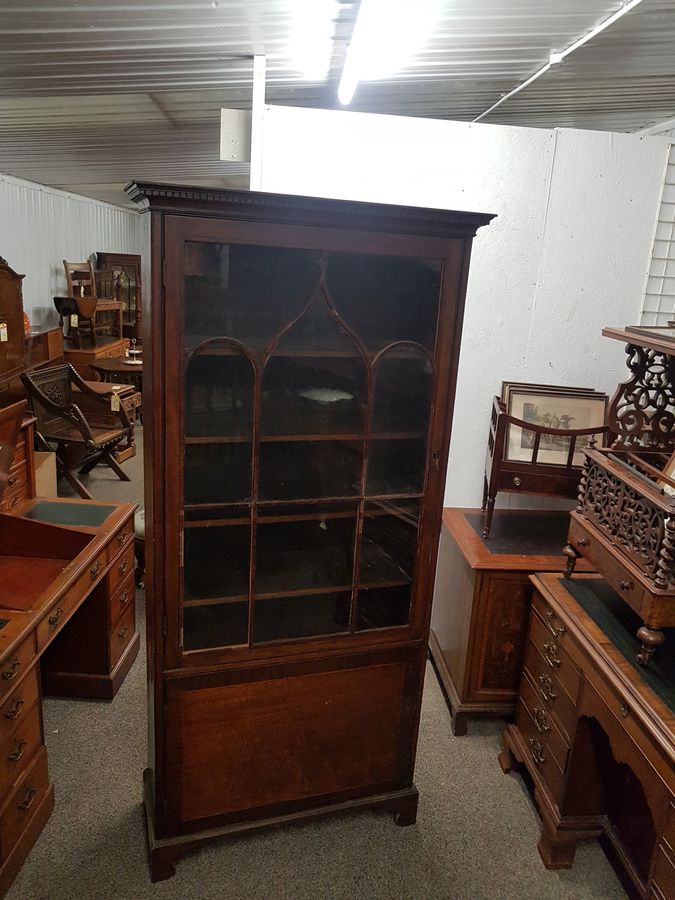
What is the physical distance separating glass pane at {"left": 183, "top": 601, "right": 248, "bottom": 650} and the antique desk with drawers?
1.55ft

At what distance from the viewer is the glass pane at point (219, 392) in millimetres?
1596

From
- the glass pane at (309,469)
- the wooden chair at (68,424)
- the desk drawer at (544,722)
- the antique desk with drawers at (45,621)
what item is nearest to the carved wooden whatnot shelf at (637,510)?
the desk drawer at (544,722)

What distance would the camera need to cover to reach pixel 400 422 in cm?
182

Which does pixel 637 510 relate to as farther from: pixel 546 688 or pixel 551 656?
pixel 546 688

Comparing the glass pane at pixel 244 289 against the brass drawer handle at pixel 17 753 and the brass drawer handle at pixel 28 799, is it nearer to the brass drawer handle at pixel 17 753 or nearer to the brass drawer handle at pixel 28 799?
the brass drawer handle at pixel 17 753

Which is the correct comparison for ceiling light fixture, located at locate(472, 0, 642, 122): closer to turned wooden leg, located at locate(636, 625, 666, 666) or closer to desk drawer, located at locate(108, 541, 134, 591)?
turned wooden leg, located at locate(636, 625, 666, 666)

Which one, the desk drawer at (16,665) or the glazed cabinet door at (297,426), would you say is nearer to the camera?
the glazed cabinet door at (297,426)

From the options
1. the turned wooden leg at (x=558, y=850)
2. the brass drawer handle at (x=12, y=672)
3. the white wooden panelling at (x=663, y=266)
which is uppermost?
the white wooden panelling at (x=663, y=266)

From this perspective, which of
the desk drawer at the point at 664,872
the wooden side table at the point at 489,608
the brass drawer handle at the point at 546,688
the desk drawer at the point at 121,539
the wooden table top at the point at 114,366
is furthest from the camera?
the wooden table top at the point at 114,366

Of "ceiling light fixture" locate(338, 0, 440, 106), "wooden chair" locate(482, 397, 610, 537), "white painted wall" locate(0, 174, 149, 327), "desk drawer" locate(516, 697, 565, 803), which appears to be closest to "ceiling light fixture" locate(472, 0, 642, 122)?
"ceiling light fixture" locate(338, 0, 440, 106)

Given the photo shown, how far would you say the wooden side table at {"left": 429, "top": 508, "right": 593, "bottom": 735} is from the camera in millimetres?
2432

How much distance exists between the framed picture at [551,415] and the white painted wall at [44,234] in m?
3.47

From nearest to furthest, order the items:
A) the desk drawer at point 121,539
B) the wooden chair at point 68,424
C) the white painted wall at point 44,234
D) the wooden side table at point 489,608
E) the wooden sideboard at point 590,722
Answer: the wooden sideboard at point 590,722, the wooden side table at point 489,608, the desk drawer at point 121,539, the wooden chair at point 68,424, the white painted wall at point 44,234

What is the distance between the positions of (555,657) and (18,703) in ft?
5.38
